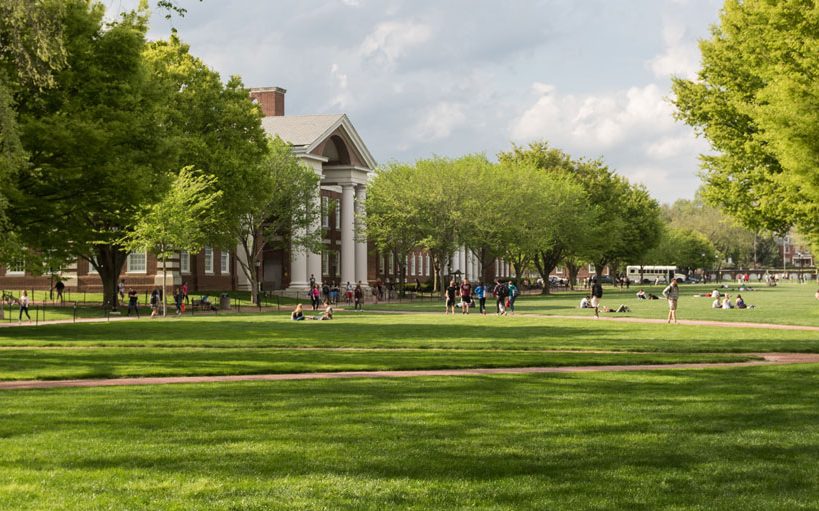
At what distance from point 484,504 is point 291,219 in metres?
60.1

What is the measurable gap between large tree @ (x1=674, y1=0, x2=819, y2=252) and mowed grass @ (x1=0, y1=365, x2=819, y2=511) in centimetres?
1336

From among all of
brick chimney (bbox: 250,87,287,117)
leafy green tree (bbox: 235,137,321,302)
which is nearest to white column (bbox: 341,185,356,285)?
brick chimney (bbox: 250,87,287,117)

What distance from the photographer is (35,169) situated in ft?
97.2

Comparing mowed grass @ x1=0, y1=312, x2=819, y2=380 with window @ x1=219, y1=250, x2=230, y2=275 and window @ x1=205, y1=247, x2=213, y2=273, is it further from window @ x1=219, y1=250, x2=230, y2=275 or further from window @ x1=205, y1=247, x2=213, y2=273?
window @ x1=219, y1=250, x2=230, y2=275

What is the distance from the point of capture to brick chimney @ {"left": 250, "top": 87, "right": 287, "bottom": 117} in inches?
3329

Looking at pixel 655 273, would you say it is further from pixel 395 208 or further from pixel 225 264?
pixel 225 264

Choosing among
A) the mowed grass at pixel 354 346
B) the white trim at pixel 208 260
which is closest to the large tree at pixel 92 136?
the mowed grass at pixel 354 346

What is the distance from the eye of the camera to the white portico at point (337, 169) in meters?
75.8

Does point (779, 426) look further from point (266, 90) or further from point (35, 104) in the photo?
point (266, 90)

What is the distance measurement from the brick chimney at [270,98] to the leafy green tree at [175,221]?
34603mm

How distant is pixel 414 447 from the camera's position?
10422 millimetres

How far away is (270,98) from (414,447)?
253 feet

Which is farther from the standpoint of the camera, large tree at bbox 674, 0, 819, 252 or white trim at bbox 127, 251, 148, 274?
white trim at bbox 127, 251, 148, 274

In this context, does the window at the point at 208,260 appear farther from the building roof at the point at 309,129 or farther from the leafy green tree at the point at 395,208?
the leafy green tree at the point at 395,208
